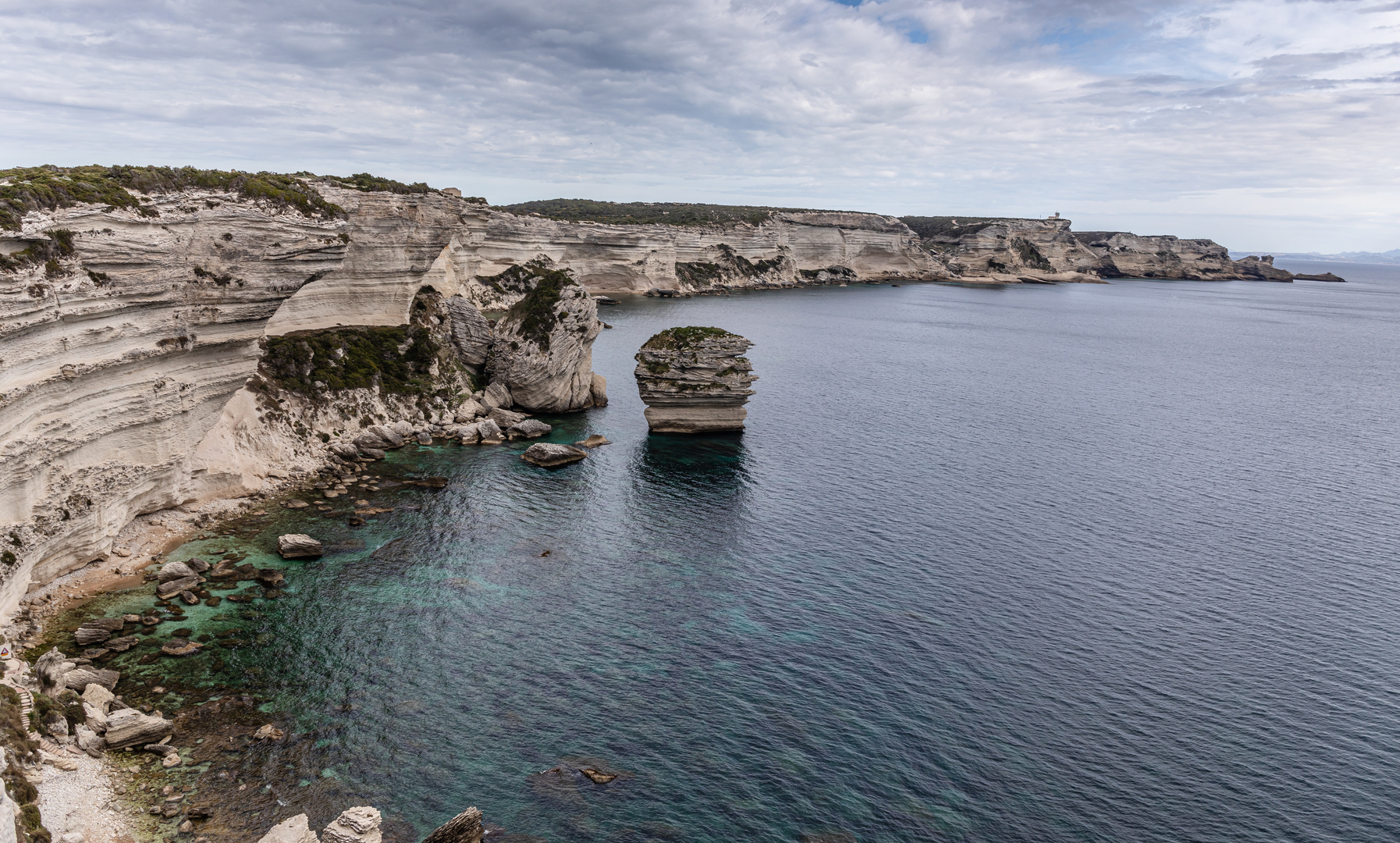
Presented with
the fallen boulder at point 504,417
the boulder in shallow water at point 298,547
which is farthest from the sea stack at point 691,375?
the boulder in shallow water at point 298,547

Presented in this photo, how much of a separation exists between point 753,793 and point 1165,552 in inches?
1280

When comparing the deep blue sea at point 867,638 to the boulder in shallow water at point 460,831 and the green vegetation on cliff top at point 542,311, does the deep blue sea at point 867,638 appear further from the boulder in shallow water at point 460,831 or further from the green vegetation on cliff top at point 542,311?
the green vegetation on cliff top at point 542,311

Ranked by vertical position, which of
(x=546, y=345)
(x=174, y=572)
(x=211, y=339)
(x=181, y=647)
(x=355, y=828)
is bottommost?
(x=181, y=647)

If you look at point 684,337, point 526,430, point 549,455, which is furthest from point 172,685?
point 684,337

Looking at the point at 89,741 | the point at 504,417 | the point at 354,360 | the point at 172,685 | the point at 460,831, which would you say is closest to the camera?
the point at 460,831

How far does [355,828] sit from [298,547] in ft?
71.6

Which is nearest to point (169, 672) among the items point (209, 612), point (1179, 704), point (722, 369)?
point (209, 612)

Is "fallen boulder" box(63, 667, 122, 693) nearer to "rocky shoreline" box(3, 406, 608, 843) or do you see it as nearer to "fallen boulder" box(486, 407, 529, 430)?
"rocky shoreline" box(3, 406, 608, 843)

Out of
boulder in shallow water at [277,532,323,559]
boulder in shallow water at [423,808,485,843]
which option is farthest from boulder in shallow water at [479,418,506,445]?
boulder in shallow water at [423,808,485,843]

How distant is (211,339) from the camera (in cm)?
4366

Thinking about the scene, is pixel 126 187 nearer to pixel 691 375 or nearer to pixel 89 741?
pixel 89 741

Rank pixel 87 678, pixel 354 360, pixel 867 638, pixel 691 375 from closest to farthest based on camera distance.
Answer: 1. pixel 87 678
2. pixel 867 638
3. pixel 354 360
4. pixel 691 375

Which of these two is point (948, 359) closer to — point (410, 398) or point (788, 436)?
point (788, 436)

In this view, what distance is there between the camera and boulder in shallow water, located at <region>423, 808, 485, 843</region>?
22.1 metres
